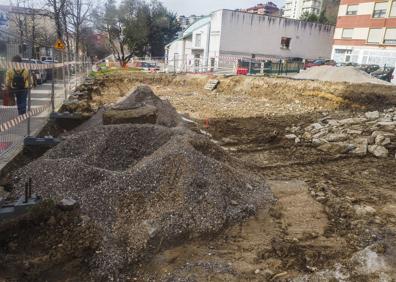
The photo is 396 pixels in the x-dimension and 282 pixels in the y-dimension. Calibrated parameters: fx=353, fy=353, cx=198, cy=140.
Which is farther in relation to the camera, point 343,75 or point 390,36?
point 390,36

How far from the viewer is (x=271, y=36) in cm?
4075

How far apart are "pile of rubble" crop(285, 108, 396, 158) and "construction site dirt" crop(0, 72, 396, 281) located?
0.03m

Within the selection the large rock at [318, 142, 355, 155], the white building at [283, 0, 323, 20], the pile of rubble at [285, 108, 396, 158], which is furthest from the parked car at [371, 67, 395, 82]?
the white building at [283, 0, 323, 20]

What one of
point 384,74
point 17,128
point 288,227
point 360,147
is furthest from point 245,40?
point 288,227

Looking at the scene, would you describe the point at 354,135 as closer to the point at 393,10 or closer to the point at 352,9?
the point at 393,10

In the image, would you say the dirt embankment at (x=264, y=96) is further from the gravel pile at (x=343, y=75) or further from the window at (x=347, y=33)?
the window at (x=347, y=33)

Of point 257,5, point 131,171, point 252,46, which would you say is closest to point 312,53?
point 252,46

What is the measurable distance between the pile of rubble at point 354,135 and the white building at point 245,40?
23610 millimetres

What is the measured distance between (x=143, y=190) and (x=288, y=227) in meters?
2.20

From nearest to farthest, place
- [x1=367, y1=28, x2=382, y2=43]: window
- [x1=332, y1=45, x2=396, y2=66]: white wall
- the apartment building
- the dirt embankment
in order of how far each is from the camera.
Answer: the dirt embankment → [x1=332, y1=45, x2=396, y2=66]: white wall → the apartment building → [x1=367, y1=28, x2=382, y2=43]: window

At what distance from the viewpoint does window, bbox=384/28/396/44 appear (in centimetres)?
3594

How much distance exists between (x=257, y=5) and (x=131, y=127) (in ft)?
386

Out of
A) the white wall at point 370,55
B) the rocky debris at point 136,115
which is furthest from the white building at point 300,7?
the rocky debris at point 136,115

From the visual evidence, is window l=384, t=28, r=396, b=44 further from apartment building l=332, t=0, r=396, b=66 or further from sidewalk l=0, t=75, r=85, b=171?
sidewalk l=0, t=75, r=85, b=171
